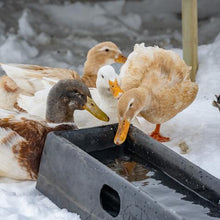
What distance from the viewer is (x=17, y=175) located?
12.6ft

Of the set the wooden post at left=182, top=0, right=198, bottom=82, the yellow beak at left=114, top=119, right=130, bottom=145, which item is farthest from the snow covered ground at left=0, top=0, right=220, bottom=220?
the yellow beak at left=114, top=119, right=130, bottom=145

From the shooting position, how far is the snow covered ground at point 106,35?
520cm

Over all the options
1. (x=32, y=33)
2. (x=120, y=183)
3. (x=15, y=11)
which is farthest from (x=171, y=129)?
(x=15, y=11)

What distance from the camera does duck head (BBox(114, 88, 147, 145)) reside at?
380 cm

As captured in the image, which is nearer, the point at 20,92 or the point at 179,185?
the point at 179,185

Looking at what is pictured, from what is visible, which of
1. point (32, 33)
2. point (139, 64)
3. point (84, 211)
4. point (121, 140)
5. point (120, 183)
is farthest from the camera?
point (32, 33)

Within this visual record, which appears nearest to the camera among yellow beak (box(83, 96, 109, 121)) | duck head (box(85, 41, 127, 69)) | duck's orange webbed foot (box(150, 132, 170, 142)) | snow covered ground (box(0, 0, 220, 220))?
yellow beak (box(83, 96, 109, 121))

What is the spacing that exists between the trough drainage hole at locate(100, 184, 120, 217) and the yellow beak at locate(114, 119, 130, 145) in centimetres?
54

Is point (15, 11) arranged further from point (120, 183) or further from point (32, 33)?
point (120, 183)

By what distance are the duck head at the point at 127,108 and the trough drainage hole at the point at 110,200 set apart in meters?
0.54

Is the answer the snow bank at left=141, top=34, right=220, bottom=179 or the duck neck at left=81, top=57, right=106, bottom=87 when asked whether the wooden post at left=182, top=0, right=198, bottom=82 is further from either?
the duck neck at left=81, top=57, right=106, bottom=87

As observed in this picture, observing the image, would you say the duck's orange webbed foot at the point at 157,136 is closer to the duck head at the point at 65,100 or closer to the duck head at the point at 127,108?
the duck head at the point at 127,108

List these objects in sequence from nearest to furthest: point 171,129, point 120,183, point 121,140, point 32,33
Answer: point 120,183, point 121,140, point 171,129, point 32,33

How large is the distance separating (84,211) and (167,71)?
5.73 ft
